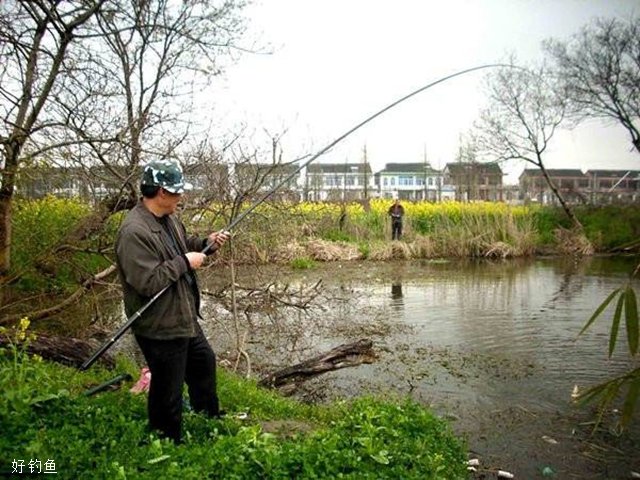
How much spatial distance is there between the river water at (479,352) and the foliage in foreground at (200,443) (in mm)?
1037

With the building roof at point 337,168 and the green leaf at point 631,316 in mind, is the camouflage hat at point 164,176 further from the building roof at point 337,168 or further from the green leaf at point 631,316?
the building roof at point 337,168

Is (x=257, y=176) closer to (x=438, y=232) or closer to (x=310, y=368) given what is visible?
(x=310, y=368)

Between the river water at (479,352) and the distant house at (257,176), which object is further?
the distant house at (257,176)

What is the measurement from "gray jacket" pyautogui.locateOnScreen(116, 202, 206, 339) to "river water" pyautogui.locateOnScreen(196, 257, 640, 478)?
9.18 ft

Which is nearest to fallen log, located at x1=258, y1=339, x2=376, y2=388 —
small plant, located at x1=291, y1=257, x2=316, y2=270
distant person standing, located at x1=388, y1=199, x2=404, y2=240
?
small plant, located at x1=291, y1=257, x2=316, y2=270

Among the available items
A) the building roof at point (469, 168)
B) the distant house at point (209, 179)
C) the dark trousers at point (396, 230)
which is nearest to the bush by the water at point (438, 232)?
the dark trousers at point (396, 230)

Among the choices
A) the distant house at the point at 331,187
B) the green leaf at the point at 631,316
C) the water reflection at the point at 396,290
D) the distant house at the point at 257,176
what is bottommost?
the water reflection at the point at 396,290

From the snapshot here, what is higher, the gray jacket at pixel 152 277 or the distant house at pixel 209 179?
the distant house at pixel 209 179

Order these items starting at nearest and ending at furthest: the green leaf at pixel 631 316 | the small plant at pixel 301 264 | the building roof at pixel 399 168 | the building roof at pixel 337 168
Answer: the green leaf at pixel 631 316 < the small plant at pixel 301 264 < the building roof at pixel 337 168 < the building roof at pixel 399 168

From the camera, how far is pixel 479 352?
8.06 metres

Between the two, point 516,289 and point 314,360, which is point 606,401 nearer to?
point 314,360

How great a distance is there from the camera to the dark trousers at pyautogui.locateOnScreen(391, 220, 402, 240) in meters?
22.2

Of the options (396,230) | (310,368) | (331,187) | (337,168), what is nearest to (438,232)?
(396,230)

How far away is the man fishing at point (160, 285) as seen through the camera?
3.19 meters
